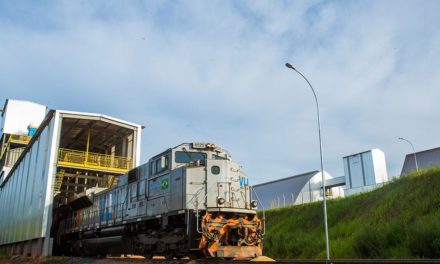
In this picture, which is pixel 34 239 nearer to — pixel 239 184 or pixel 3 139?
pixel 239 184

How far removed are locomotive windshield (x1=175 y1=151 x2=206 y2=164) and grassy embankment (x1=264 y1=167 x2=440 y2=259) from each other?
20.5 feet

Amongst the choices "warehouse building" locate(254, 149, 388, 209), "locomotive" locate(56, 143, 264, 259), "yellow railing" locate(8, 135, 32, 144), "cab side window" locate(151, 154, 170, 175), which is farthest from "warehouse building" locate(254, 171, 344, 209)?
"yellow railing" locate(8, 135, 32, 144)

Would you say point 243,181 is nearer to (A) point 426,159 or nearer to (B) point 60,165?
(B) point 60,165

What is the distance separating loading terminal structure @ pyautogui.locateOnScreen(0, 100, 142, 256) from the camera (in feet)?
71.2

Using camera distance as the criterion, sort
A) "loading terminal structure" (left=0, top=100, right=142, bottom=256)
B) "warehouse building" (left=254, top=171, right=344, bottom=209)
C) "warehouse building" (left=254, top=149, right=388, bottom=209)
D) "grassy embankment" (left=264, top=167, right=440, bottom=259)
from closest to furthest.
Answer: "grassy embankment" (left=264, top=167, right=440, bottom=259), "loading terminal structure" (left=0, top=100, right=142, bottom=256), "warehouse building" (left=254, top=149, right=388, bottom=209), "warehouse building" (left=254, top=171, right=344, bottom=209)

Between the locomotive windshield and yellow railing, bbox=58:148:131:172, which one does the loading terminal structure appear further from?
the locomotive windshield

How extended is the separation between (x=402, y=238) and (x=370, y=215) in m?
4.13

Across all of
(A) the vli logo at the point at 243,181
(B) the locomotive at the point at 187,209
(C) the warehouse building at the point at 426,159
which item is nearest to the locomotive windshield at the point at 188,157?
(B) the locomotive at the point at 187,209

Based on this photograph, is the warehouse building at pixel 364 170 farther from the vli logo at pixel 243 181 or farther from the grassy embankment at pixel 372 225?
the vli logo at pixel 243 181

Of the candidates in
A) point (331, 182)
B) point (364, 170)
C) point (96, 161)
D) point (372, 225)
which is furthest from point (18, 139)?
point (372, 225)

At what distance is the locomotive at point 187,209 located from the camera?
435 inches

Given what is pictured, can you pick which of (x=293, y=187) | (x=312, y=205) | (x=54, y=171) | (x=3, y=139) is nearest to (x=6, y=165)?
(x=3, y=139)

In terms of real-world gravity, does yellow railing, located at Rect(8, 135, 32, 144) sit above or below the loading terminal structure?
above

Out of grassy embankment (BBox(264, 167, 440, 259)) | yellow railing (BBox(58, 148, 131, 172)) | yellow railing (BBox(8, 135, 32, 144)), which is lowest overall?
grassy embankment (BBox(264, 167, 440, 259))
